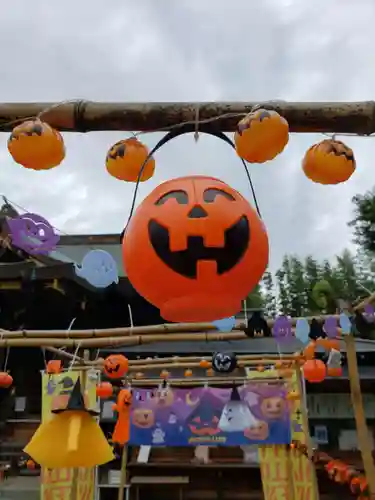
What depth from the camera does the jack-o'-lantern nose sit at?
6.21 ft

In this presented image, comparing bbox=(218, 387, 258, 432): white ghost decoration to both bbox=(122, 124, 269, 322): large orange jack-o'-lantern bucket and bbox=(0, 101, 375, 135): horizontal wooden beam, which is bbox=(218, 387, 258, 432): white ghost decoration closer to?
bbox=(122, 124, 269, 322): large orange jack-o'-lantern bucket

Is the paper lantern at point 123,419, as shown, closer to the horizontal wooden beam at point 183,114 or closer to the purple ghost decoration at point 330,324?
the purple ghost decoration at point 330,324

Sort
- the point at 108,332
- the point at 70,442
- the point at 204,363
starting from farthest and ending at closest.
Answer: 1. the point at 204,363
2. the point at 108,332
3. the point at 70,442

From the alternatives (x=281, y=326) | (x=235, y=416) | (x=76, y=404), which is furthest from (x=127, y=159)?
(x=235, y=416)

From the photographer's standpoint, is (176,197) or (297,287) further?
(297,287)

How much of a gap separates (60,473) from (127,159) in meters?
7.70

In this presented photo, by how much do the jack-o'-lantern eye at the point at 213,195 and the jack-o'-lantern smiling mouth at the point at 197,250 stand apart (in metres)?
0.11

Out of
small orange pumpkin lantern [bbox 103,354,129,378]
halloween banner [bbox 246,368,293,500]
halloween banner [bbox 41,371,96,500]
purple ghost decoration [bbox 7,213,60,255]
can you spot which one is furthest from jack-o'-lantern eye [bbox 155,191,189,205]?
halloween banner [bbox 246,368,293,500]

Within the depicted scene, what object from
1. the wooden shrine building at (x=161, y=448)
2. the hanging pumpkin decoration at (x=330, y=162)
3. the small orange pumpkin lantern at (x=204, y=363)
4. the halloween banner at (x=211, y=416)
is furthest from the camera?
the wooden shrine building at (x=161, y=448)

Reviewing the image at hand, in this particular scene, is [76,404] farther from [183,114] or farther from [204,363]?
[204,363]

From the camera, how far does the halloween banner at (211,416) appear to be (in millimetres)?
9141

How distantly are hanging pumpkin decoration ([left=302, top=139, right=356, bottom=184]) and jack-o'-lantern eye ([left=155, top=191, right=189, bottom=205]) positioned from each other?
0.56m

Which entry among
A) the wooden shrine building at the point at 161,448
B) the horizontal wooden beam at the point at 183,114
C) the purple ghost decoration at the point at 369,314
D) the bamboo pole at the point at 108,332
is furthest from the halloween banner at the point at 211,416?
the horizontal wooden beam at the point at 183,114

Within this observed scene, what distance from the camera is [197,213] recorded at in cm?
190
